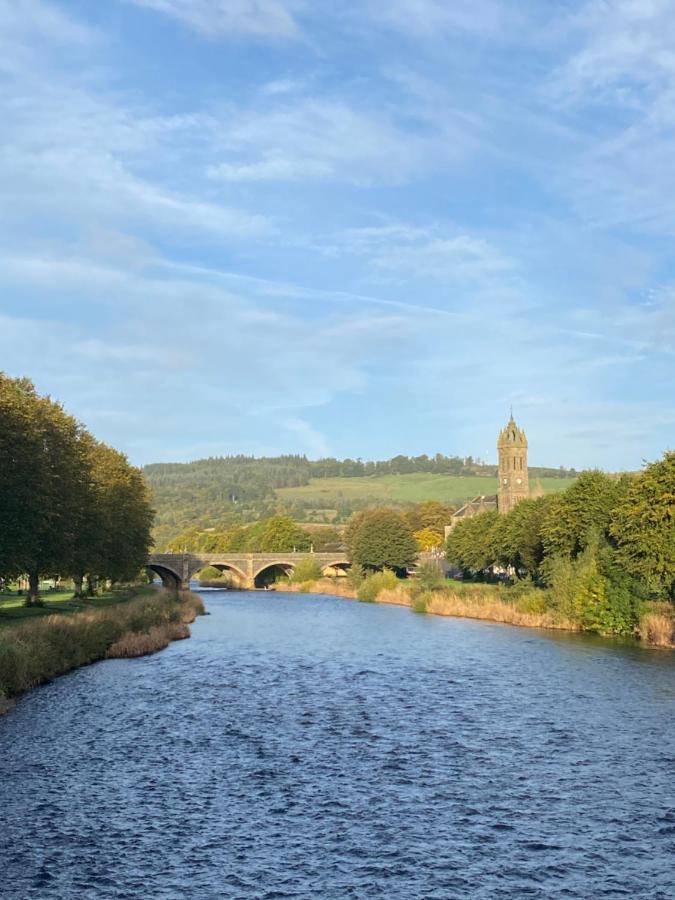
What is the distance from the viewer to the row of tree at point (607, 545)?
215 feet

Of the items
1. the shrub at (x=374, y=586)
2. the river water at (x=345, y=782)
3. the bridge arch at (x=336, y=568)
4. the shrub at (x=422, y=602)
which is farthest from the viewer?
the bridge arch at (x=336, y=568)

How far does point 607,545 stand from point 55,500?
4451 cm

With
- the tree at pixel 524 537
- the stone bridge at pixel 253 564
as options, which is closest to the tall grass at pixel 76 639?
the tree at pixel 524 537

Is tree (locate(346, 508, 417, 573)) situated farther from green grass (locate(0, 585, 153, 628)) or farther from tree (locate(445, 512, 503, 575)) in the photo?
green grass (locate(0, 585, 153, 628))

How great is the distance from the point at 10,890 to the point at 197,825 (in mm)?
6024

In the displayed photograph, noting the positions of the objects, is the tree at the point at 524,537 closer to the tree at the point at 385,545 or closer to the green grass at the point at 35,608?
the tree at the point at 385,545

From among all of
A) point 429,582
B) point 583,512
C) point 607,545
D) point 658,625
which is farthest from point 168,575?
point 658,625

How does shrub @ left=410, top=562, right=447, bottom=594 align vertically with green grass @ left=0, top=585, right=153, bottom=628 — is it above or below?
above

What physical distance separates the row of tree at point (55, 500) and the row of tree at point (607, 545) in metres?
39.7

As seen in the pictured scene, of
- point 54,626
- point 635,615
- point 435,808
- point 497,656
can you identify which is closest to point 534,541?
point 635,615

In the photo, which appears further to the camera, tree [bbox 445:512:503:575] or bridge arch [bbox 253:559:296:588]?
bridge arch [bbox 253:559:296:588]

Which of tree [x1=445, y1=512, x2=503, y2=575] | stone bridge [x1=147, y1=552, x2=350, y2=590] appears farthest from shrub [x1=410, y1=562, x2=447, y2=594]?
stone bridge [x1=147, y1=552, x2=350, y2=590]

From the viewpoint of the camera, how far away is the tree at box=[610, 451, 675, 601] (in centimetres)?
6425

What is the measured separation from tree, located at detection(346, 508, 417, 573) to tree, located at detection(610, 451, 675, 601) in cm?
8360
